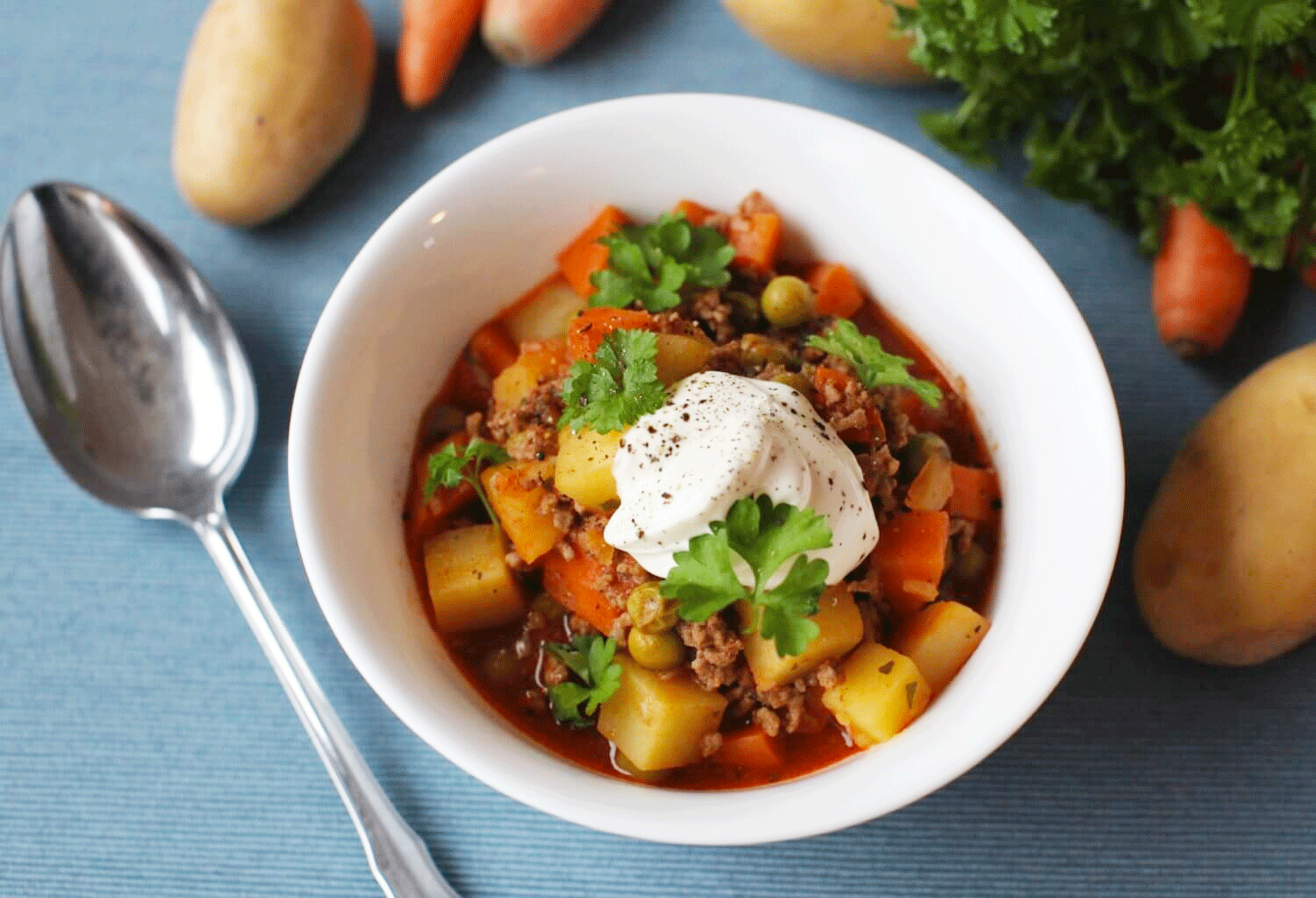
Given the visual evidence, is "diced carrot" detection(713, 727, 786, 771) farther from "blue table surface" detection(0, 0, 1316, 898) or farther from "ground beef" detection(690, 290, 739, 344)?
"ground beef" detection(690, 290, 739, 344)

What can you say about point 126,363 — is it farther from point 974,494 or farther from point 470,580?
point 974,494

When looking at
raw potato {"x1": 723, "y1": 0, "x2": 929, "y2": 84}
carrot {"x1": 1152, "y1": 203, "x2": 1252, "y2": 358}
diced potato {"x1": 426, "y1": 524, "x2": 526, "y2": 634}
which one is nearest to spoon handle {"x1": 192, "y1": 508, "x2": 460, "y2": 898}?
diced potato {"x1": 426, "y1": 524, "x2": 526, "y2": 634}

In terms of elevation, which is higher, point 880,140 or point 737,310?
point 880,140

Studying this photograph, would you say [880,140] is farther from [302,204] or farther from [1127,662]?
[302,204]

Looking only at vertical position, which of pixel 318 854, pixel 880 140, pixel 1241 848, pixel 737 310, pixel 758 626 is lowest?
pixel 1241 848

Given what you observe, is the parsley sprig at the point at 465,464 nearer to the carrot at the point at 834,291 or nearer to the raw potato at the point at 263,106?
the carrot at the point at 834,291

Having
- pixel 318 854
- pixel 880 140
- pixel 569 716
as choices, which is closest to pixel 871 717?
pixel 569 716

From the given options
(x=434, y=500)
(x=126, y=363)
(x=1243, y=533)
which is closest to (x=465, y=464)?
(x=434, y=500)

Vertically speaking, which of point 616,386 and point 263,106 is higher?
point 263,106
